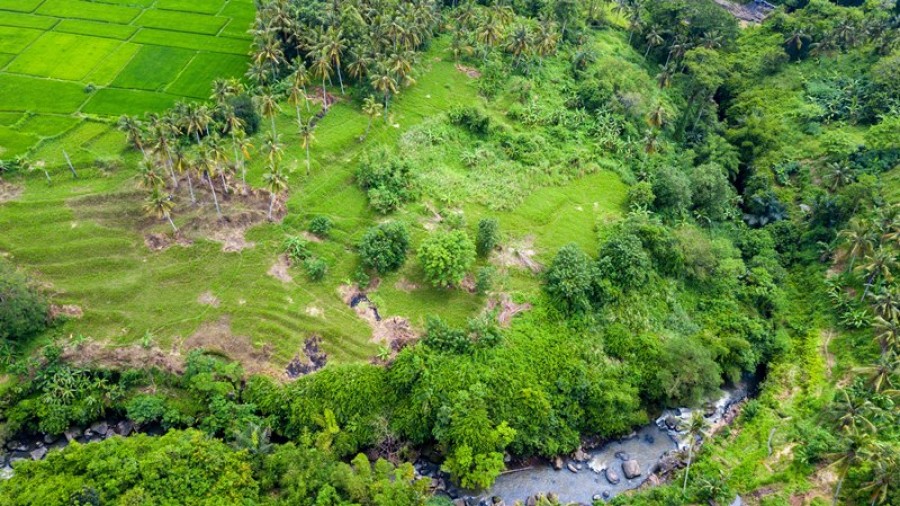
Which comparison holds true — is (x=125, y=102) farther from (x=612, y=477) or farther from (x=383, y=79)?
(x=612, y=477)

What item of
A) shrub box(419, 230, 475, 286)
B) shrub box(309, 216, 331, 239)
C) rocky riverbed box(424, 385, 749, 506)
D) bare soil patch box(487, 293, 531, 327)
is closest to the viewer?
rocky riverbed box(424, 385, 749, 506)

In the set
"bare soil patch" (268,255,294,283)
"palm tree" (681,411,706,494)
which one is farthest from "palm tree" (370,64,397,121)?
"palm tree" (681,411,706,494)

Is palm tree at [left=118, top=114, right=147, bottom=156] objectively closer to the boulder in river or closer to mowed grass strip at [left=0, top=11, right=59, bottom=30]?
mowed grass strip at [left=0, top=11, right=59, bottom=30]

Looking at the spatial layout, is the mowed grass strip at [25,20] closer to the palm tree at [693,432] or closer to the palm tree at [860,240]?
the palm tree at [693,432]

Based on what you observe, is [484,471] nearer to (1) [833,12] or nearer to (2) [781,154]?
(2) [781,154]

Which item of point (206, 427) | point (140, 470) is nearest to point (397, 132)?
point (206, 427)
